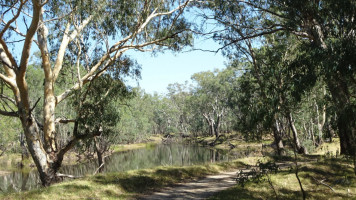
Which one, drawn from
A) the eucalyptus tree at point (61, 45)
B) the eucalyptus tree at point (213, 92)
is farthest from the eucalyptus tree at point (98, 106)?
the eucalyptus tree at point (213, 92)

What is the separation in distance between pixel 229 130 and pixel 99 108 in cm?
4680

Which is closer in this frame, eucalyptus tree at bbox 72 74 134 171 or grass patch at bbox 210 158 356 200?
grass patch at bbox 210 158 356 200

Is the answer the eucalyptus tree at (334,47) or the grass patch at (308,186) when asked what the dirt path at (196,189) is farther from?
the eucalyptus tree at (334,47)

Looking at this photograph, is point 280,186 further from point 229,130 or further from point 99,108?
point 229,130

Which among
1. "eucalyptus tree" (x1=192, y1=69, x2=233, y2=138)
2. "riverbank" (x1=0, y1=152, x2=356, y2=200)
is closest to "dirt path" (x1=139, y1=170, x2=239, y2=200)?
"riverbank" (x1=0, y1=152, x2=356, y2=200)

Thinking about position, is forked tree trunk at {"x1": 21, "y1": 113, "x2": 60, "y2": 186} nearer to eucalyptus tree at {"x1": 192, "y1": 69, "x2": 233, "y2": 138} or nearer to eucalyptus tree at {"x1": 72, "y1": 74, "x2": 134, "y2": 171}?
eucalyptus tree at {"x1": 72, "y1": 74, "x2": 134, "y2": 171}

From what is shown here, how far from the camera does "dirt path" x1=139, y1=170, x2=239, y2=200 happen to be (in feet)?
23.4

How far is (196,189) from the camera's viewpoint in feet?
25.9

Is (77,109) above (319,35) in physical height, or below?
below

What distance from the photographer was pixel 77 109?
1070cm

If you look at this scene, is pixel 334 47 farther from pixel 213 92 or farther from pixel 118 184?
pixel 213 92

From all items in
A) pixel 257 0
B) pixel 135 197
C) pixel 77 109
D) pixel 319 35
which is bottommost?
pixel 135 197

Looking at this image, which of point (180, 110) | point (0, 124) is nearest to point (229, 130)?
point (180, 110)

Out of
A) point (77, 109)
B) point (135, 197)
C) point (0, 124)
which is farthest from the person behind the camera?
point (0, 124)
